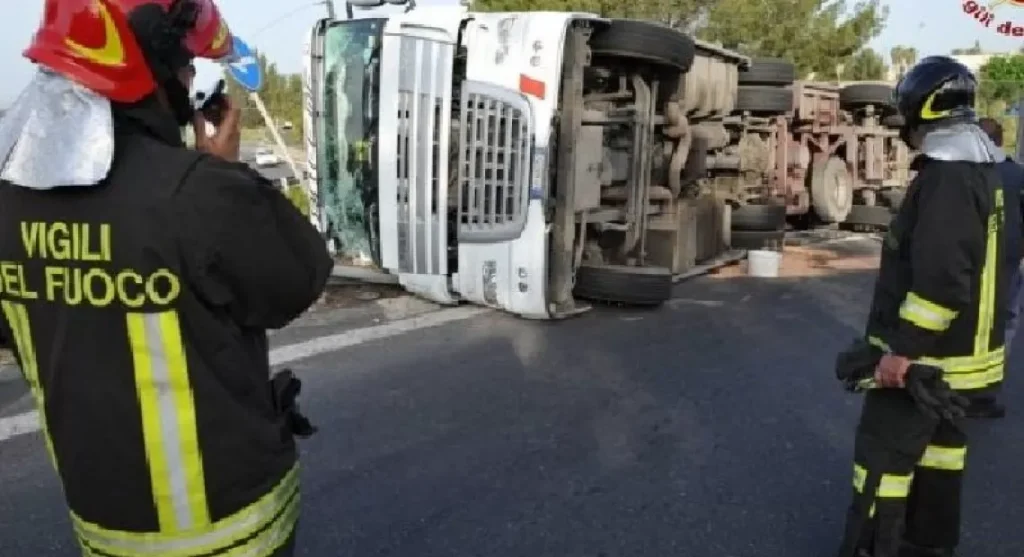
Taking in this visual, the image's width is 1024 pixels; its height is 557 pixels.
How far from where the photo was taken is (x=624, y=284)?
22.9ft

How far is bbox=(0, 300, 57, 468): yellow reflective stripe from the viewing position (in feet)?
5.58

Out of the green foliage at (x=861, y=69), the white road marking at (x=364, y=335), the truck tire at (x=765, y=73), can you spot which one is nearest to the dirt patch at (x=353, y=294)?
the white road marking at (x=364, y=335)

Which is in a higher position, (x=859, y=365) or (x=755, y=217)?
(x=755, y=217)

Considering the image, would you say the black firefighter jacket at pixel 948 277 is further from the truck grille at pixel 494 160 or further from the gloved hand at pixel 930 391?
the truck grille at pixel 494 160

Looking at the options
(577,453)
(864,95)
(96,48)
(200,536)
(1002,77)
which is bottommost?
(577,453)

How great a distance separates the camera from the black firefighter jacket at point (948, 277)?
2.77 m

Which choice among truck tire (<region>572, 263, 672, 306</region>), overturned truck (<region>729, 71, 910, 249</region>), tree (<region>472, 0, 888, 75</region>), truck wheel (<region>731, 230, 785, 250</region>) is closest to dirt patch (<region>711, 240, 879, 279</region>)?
truck wheel (<region>731, 230, 785, 250</region>)

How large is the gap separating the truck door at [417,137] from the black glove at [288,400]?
4.58 meters

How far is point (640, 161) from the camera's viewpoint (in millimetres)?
7188

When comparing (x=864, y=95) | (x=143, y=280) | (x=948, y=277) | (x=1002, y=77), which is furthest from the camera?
(x=1002, y=77)

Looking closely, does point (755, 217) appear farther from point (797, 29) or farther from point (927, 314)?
point (797, 29)

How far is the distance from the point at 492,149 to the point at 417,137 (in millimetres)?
503

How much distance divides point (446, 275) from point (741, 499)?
3.41m

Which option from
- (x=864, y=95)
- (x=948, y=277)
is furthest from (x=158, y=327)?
(x=864, y=95)
